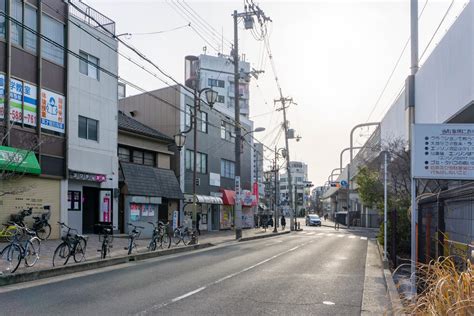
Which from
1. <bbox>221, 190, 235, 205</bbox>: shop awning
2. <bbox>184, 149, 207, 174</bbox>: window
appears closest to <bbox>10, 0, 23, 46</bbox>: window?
<bbox>184, 149, 207, 174</bbox>: window

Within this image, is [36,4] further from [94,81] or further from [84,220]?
[84,220]

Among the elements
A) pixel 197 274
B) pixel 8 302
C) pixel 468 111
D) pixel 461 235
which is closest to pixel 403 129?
pixel 468 111

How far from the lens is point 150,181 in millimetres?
29500

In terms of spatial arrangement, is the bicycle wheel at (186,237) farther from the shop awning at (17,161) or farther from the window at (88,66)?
the window at (88,66)

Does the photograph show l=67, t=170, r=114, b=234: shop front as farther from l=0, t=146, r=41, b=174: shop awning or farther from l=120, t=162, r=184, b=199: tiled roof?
l=0, t=146, r=41, b=174: shop awning

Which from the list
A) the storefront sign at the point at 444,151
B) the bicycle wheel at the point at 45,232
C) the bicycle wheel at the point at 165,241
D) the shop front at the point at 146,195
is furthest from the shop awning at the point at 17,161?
the storefront sign at the point at 444,151

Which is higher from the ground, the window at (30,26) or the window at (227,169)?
the window at (30,26)

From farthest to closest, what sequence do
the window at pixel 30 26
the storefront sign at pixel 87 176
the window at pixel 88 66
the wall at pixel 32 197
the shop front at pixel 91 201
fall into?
the window at pixel 88 66, the shop front at pixel 91 201, the storefront sign at pixel 87 176, the window at pixel 30 26, the wall at pixel 32 197

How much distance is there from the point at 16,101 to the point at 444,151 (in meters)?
18.0

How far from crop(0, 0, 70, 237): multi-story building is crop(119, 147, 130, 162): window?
6.33 metres

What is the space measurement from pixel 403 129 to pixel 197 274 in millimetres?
16230

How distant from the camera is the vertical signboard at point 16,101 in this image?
19.8 metres

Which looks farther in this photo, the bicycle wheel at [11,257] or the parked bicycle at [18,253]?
the parked bicycle at [18,253]

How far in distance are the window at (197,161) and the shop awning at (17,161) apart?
15.6m
